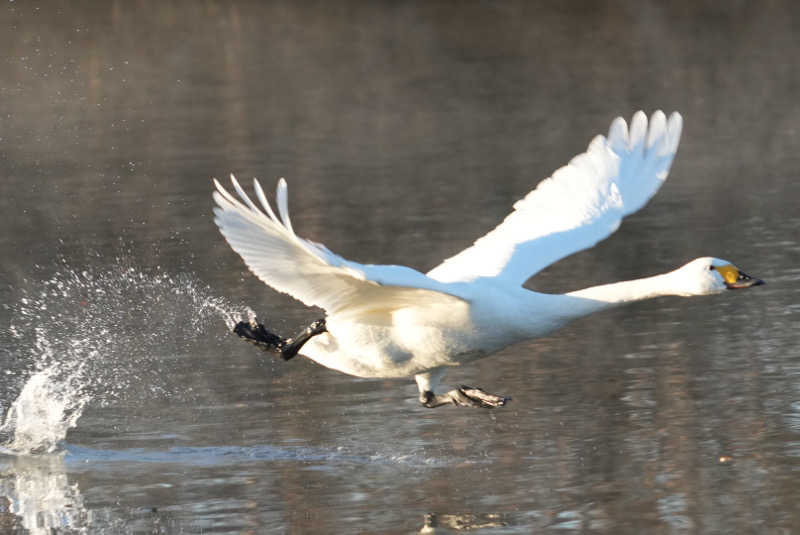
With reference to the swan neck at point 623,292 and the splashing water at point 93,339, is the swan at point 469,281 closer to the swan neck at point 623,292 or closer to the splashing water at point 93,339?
the swan neck at point 623,292

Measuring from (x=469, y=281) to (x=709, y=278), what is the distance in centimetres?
127

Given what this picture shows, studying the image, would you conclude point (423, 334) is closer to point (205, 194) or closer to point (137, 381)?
point (137, 381)

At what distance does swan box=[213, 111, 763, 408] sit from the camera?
8211mm

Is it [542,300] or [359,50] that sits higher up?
[359,50]

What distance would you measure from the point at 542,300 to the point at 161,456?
8.19 ft

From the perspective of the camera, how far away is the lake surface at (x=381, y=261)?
29.1 feet

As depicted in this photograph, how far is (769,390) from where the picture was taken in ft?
34.0

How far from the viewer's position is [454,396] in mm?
9633

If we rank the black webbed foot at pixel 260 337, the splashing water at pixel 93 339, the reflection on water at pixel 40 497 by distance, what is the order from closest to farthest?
the reflection on water at pixel 40 497, the black webbed foot at pixel 260 337, the splashing water at pixel 93 339

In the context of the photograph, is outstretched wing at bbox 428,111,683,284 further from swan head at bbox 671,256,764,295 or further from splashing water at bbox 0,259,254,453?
splashing water at bbox 0,259,254,453

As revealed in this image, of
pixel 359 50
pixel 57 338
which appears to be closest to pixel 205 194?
pixel 57 338

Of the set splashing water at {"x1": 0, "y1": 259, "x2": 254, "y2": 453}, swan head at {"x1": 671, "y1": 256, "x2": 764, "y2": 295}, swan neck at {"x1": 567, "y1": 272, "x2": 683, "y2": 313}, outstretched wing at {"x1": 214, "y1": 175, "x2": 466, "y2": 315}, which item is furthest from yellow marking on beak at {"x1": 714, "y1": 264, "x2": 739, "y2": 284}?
splashing water at {"x1": 0, "y1": 259, "x2": 254, "y2": 453}

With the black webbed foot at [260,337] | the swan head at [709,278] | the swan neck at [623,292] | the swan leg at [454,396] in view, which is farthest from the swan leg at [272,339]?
the swan head at [709,278]

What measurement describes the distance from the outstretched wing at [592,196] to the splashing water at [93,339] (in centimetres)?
258
